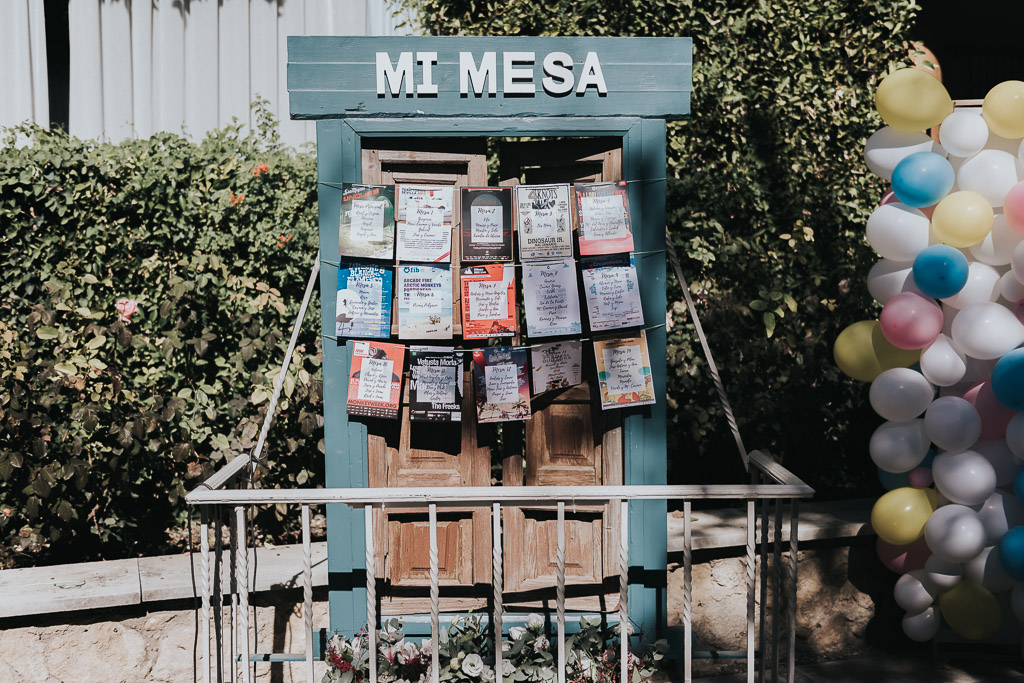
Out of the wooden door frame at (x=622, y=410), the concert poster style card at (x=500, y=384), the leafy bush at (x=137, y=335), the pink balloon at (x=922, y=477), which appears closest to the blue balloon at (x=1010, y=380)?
the pink balloon at (x=922, y=477)

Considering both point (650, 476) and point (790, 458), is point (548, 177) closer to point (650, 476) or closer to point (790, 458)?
point (650, 476)

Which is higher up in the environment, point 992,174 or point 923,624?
point 992,174

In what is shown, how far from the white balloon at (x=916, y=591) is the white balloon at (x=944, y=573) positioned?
33mm

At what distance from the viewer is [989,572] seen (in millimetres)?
3932

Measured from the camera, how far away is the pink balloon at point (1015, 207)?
3695 millimetres

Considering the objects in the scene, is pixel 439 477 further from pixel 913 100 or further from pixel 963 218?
pixel 913 100

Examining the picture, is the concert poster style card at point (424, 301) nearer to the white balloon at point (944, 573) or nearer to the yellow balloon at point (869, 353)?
the yellow balloon at point (869, 353)

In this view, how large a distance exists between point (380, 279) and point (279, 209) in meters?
1.65

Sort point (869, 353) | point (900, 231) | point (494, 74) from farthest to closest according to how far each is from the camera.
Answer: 1. point (869, 353)
2. point (900, 231)
3. point (494, 74)

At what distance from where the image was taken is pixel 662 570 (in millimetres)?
3912

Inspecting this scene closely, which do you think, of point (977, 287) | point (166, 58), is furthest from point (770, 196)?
point (166, 58)

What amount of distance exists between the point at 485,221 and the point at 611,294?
62 cm

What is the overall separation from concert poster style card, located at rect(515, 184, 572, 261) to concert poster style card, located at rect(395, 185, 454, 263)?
0.32 meters

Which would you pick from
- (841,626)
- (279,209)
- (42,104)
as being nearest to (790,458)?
(841,626)
